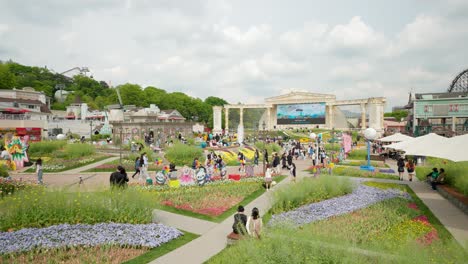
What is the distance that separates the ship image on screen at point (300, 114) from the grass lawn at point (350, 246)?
8519cm

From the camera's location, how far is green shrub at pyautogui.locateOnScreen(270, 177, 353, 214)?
11602mm

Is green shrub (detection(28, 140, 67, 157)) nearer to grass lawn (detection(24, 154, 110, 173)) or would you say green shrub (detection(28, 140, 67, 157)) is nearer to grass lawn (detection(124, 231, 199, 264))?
grass lawn (detection(24, 154, 110, 173))

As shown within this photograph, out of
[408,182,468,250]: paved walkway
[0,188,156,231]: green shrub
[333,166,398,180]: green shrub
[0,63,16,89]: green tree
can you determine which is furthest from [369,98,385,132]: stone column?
[0,63,16,89]: green tree

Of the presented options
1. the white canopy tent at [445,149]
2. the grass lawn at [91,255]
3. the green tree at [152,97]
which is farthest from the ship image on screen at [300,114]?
the grass lawn at [91,255]

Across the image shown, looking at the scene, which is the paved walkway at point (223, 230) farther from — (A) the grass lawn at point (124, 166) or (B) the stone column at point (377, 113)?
(B) the stone column at point (377, 113)

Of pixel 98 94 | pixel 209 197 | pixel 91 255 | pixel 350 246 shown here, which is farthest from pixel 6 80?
pixel 350 246

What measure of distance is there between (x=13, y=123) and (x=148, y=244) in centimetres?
4925

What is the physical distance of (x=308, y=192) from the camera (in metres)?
12.4

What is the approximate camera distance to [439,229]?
9.85 meters

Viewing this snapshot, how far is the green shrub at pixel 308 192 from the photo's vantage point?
11602 millimetres

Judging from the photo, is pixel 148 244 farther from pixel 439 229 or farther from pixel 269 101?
pixel 269 101

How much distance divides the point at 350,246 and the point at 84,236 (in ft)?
24.3

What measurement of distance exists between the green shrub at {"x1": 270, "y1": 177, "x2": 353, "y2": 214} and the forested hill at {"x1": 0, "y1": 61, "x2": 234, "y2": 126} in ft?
284

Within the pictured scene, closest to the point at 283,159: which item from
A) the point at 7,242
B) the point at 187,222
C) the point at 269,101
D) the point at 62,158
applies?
the point at 187,222
